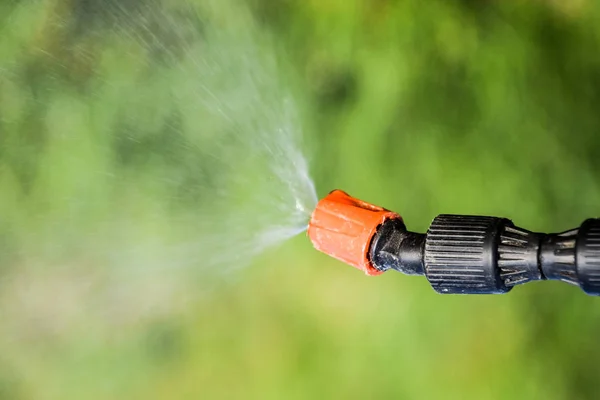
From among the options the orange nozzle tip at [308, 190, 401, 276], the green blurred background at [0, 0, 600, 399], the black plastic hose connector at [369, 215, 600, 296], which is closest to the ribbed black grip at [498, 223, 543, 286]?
the black plastic hose connector at [369, 215, 600, 296]

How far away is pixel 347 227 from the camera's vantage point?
23.9 inches

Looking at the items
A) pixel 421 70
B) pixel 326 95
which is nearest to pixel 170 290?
pixel 326 95

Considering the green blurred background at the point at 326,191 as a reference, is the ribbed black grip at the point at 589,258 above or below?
below

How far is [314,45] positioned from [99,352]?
23.1 inches

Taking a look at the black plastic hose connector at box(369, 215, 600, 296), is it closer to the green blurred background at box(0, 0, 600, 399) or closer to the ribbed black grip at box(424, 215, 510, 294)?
the ribbed black grip at box(424, 215, 510, 294)

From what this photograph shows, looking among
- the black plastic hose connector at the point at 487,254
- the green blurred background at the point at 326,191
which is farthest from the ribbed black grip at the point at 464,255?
the green blurred background at the point at 326,191

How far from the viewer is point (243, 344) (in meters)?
0.88

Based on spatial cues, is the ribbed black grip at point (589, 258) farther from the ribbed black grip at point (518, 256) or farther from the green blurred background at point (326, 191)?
the green blurred background at point (326, 191)

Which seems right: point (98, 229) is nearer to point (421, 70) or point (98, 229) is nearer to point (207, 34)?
point (207, 34)

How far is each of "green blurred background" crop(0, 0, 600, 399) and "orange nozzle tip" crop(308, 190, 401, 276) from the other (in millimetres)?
298

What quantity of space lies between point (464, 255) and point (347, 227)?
0.13 meters

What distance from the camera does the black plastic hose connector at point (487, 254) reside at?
1.56 ft

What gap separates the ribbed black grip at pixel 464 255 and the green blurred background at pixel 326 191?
15.3 inches

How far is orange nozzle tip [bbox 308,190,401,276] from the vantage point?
594mm
